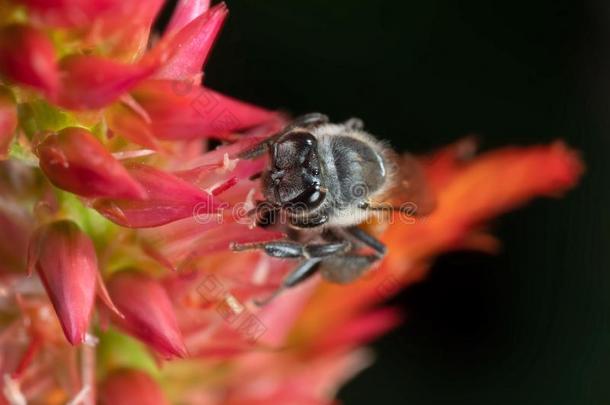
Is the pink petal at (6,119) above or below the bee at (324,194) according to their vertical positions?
below

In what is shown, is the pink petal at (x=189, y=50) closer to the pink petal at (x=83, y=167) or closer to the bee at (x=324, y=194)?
the pink petal at (x=83, y=167)

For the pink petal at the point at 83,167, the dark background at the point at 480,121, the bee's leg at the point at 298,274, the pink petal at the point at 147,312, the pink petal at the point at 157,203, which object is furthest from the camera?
the dark background at the point at 480,121

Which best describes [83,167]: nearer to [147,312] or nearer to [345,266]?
[147,312]

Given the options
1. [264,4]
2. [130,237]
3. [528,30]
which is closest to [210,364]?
[130,237]

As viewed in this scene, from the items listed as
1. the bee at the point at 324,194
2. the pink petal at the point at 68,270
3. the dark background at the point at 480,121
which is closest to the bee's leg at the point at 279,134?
the bee at the point at 324,194

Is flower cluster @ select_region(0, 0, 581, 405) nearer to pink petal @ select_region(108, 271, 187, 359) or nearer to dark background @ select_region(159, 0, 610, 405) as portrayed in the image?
pink petal @ select_region(108, 271, 187, 359)

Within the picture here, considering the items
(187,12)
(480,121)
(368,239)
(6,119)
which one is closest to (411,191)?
(368,239)
